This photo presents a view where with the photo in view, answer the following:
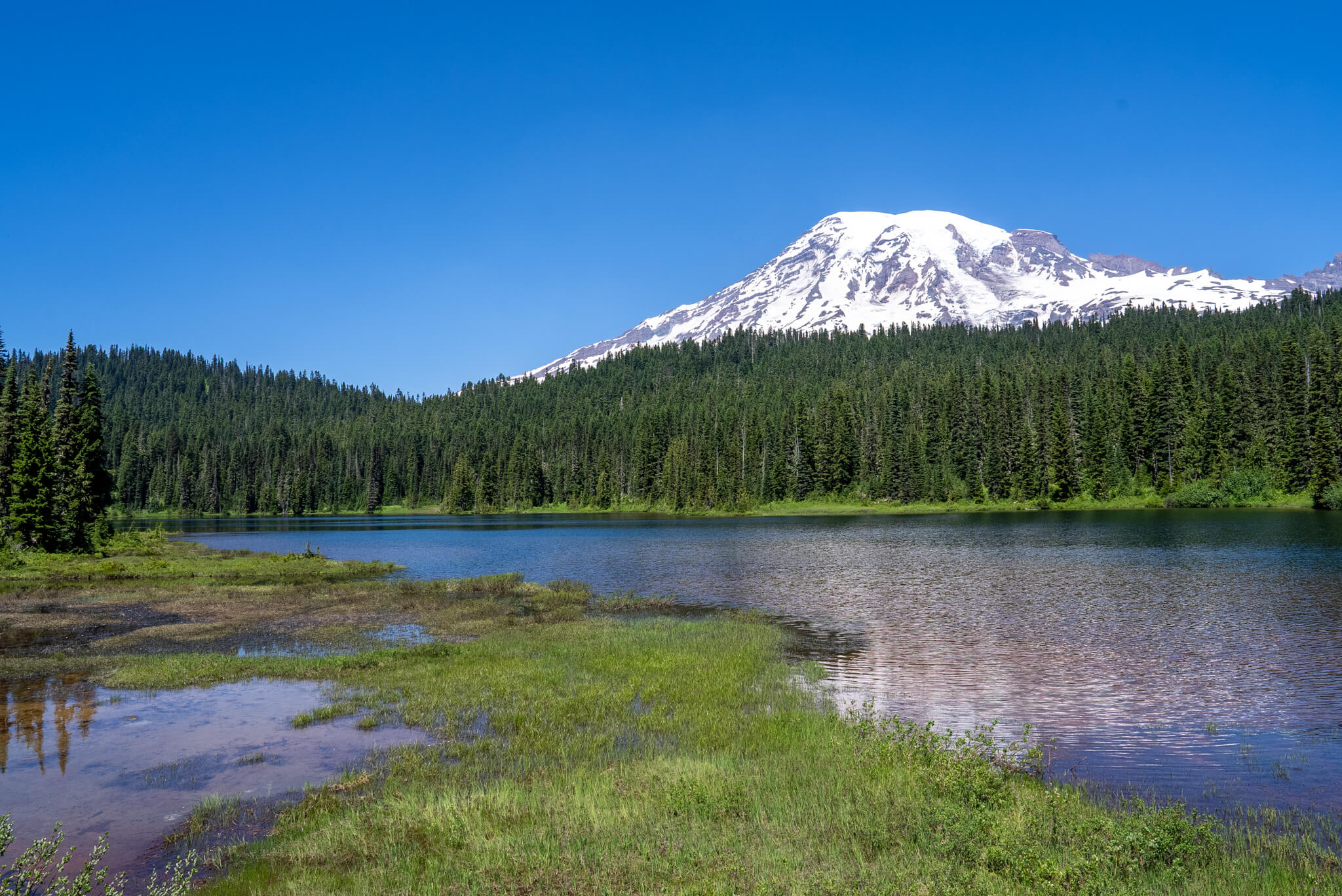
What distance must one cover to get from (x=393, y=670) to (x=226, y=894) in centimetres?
1600

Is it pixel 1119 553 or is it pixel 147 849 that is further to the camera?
pixel 1119 553

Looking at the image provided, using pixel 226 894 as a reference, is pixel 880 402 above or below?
above

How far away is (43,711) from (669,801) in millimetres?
19674

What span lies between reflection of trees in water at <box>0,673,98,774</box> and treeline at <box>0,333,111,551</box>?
43504 mm

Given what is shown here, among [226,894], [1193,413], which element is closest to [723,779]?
[226,894]

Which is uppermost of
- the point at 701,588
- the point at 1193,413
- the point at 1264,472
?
the point at 1193,413

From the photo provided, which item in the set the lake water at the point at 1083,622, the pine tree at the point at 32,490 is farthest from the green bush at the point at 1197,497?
the pine tree at the point at 32,490

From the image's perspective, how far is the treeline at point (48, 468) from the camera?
6034 centimetres

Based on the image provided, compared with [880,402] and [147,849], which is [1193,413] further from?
[147,849]

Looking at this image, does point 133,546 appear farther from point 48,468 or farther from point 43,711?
point 43,711

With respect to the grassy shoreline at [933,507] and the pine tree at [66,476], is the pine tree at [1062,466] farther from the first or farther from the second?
the pine tree at [66,476]

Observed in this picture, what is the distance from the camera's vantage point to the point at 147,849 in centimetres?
1261

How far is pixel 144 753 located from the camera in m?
17.8

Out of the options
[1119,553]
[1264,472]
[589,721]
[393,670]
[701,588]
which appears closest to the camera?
[589,721]
